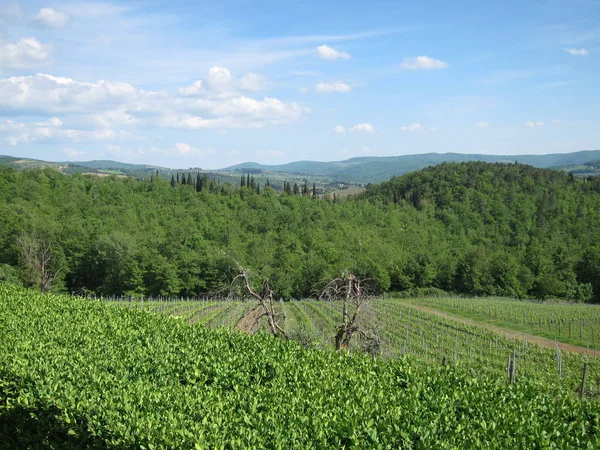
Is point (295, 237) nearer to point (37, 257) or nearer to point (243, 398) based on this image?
point (37, 257)

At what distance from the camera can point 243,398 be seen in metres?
7.52

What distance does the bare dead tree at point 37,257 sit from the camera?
186 feet

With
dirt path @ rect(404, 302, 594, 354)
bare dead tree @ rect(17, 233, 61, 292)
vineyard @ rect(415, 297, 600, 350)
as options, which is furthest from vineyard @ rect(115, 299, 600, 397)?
bare dead tree @ rect(17, 233, 61, 292)

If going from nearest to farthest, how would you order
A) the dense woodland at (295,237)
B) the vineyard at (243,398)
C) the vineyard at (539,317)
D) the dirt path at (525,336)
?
the vineyard at (243,398) < the dirt path at (525,336) < the vineyard at (539,317) < the dense woodland at (295,237)

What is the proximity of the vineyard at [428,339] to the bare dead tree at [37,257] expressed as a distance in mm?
13707

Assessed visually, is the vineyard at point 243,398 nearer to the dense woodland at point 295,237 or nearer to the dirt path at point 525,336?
the dirt path at point 525,336

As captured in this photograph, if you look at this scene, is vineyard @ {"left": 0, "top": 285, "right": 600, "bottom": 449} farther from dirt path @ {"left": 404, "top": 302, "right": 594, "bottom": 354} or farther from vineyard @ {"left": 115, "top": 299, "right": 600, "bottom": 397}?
dirt path @ {"left": 404, "top": 302, "right": 594, "bottom": 354}

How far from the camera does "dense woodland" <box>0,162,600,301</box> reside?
6888cm

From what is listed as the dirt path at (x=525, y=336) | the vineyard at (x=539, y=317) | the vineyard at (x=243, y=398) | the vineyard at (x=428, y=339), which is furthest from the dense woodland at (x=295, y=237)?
the vineyard at (x=243, y=398)

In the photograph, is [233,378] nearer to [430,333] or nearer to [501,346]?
[501,346]

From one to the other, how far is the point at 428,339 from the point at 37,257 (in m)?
50.1

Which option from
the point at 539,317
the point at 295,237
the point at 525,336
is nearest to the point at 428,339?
the point at 525,336

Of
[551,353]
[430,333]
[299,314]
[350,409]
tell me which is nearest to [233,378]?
[350,409]

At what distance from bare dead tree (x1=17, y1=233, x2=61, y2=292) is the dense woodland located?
0.26 m
